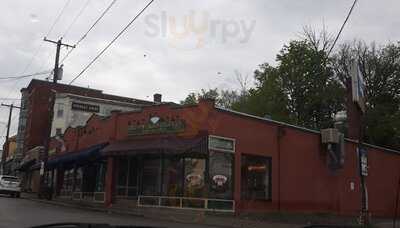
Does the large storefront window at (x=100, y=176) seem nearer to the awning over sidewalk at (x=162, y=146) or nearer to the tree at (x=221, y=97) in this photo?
the awning over sidewalk at (x=162, y=146)

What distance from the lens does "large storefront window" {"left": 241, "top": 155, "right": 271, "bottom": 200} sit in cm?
2630

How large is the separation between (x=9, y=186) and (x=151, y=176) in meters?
16.2

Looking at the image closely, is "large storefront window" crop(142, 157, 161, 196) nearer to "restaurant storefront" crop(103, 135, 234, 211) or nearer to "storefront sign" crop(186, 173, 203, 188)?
"restaurant storefront" crop(103, 135, 234, 211)

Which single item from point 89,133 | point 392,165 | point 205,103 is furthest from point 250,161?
point 392,165

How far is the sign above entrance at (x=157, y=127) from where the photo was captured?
26.5m

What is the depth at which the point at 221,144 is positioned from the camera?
25391mm

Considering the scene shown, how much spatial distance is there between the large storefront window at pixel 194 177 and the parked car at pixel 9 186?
1889 cm

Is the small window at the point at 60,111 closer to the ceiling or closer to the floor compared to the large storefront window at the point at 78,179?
closer to the ceiling

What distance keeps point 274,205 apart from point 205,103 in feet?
20.6

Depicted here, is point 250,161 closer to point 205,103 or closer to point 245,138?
point 245,138

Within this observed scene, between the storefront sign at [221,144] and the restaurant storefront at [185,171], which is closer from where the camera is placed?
the restaurant storefront at [185,171]

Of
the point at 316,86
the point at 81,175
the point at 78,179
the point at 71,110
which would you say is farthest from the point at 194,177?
the point at 71,110

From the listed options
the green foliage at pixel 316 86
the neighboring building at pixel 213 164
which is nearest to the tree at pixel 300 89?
the green foliage at pixel 316 86

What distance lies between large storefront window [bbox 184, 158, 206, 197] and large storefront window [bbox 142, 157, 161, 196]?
208cm
